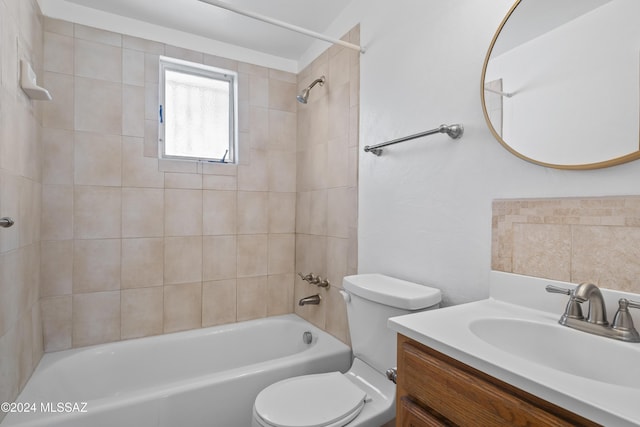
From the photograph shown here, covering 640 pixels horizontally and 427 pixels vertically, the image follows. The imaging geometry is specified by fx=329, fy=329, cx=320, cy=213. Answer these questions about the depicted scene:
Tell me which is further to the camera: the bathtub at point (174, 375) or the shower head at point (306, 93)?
the shower head at point (306, 93)

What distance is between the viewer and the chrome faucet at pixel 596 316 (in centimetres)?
76

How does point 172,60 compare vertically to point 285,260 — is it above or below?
above

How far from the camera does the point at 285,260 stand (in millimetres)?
2578

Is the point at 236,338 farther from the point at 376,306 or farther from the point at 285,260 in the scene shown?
the point at 376,306

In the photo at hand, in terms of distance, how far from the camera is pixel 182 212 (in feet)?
7.23

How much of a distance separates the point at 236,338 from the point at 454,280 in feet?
5.25

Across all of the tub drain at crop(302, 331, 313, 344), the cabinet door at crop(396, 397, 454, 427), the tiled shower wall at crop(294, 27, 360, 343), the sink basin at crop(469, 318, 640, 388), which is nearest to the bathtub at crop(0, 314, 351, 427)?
the tub drain at crop(302, 331, 313, 344)

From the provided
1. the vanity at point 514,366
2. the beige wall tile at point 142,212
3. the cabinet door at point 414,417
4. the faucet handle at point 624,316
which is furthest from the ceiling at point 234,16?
the cabinet door at point 414,417

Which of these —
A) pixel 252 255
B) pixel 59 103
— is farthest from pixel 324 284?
pixel 59 103

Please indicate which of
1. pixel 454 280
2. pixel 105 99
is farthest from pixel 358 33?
pixel 105 99

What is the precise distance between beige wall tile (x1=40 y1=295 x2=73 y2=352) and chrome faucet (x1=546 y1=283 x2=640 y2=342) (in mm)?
2363

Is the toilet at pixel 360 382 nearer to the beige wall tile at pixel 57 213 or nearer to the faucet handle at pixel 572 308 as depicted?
the faucet handle at pixel 572 308

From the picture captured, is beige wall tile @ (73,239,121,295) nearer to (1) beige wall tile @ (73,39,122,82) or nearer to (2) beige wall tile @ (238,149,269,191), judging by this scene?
(2) beige wall tile @ (238,149,269,191)

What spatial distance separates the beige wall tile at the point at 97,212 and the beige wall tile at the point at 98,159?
5cm
